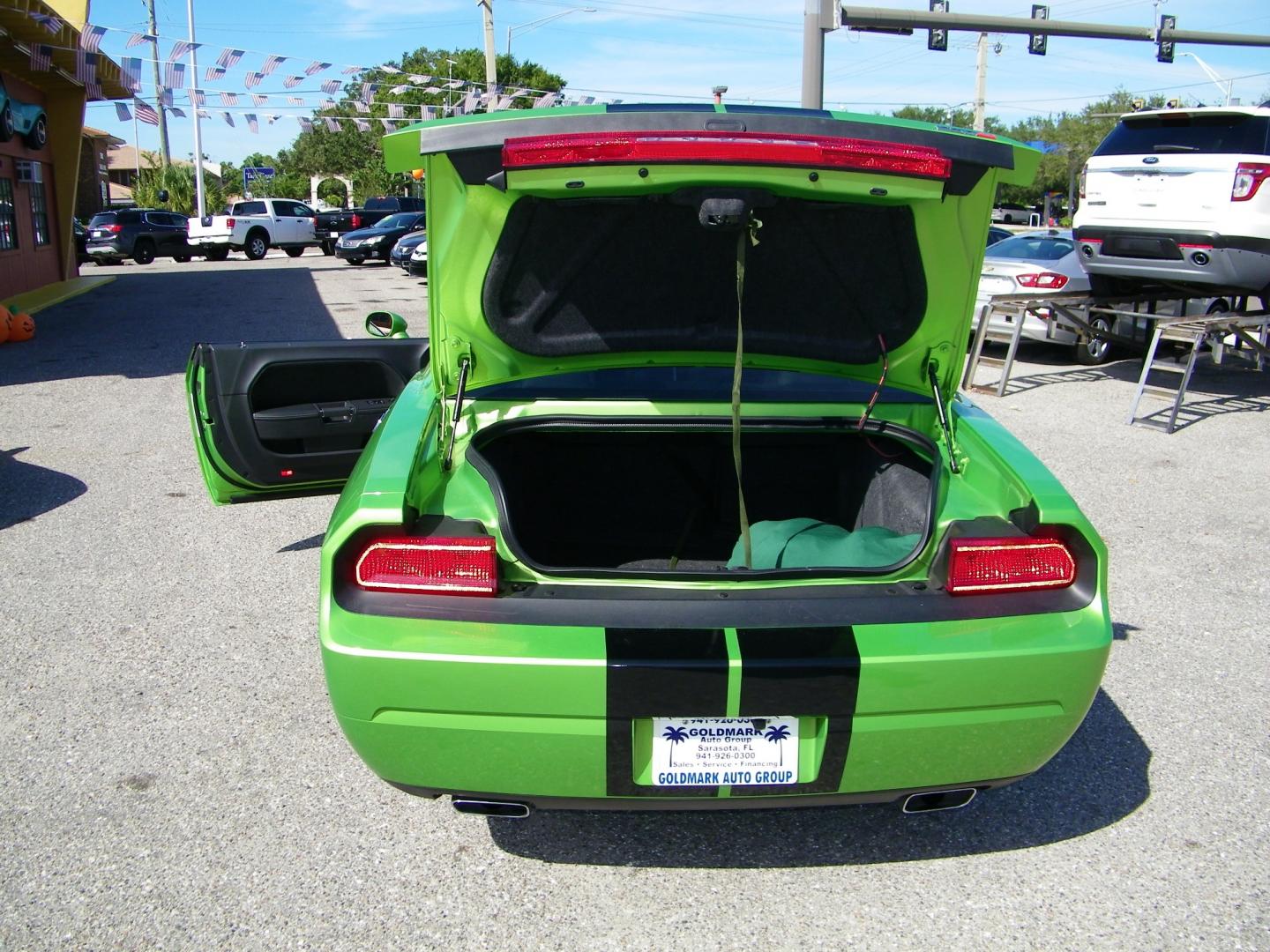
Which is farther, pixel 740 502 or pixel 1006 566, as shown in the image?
pixel 740 502

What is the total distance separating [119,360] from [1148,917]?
11242mm

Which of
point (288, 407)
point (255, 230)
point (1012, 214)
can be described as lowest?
point (288, 407)

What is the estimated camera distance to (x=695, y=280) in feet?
9.52

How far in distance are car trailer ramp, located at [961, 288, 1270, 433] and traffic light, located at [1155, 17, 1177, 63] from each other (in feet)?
26.5

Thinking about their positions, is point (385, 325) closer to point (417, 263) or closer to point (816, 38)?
Answer: point (816, 38)

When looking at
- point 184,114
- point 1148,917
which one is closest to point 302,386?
point 1148,917

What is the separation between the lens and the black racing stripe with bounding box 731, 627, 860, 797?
222 cm

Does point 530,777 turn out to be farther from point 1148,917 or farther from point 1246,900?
point 1246,900

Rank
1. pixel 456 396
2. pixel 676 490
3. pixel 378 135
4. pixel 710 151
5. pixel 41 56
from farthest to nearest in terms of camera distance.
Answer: pixel 378 135
pixel 41 56
pixel 676 490
pixel 456 396
pixel 710 151

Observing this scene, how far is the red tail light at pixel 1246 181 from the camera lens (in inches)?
344

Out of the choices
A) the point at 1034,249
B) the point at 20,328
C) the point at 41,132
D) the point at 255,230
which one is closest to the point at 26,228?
the point at 41,132

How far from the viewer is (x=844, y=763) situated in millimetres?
2301

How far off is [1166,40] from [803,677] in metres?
18.5

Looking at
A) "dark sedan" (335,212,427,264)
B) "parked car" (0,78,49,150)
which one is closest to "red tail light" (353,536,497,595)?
"parked car" (0,78,49,150)
